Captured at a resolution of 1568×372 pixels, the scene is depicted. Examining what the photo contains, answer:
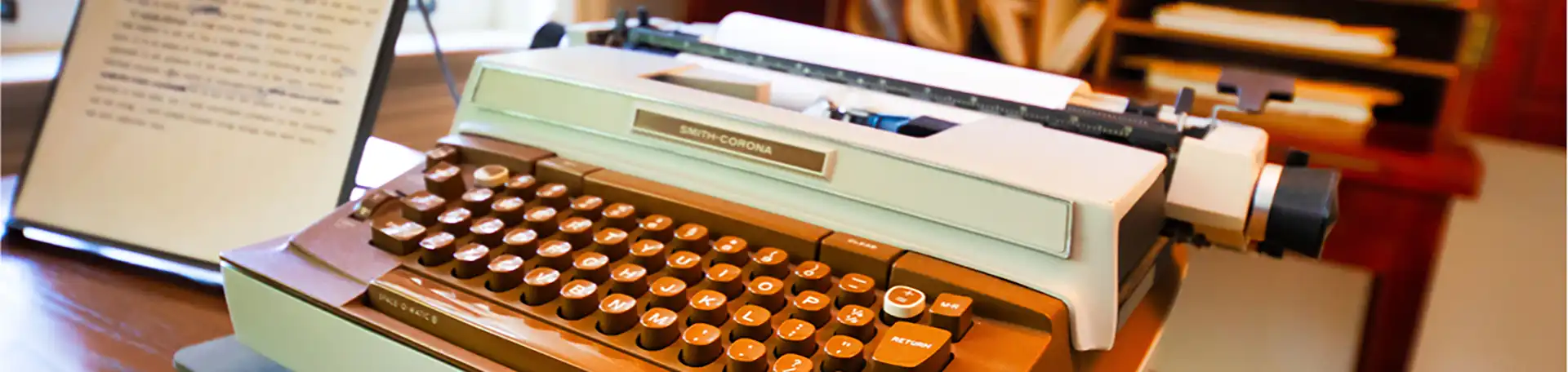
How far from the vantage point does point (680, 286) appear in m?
0.48

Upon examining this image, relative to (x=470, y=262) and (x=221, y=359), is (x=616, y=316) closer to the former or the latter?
(x=470, y=262)

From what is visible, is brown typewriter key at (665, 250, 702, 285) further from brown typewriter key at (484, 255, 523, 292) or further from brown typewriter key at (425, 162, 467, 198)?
brown typewriter key at (425, 162, 467, 198)

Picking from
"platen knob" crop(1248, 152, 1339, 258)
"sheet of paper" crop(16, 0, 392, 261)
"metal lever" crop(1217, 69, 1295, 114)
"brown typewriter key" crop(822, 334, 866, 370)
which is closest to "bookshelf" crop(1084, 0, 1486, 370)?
"metal lever" crop(1217, 69, 1295, 114)

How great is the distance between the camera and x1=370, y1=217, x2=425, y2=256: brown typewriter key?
0.54 meters

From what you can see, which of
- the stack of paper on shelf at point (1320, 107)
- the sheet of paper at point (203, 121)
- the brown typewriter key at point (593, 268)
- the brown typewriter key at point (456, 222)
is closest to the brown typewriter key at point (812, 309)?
the brown typewriter key at point (593, 268)

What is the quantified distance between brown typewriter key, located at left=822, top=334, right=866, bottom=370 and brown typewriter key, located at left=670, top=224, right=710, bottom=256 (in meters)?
0.14

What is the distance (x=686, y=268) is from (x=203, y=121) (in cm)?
50

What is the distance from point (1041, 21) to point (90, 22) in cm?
122

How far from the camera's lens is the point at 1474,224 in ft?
7.51

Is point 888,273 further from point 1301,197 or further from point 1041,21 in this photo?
point 1041,21

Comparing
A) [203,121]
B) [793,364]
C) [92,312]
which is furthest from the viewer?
[203,121]

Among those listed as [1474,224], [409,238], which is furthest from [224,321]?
[1474,224]

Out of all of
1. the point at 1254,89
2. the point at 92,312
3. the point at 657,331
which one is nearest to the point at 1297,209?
the point at 1254,89

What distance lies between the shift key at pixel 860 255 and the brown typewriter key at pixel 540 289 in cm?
14
